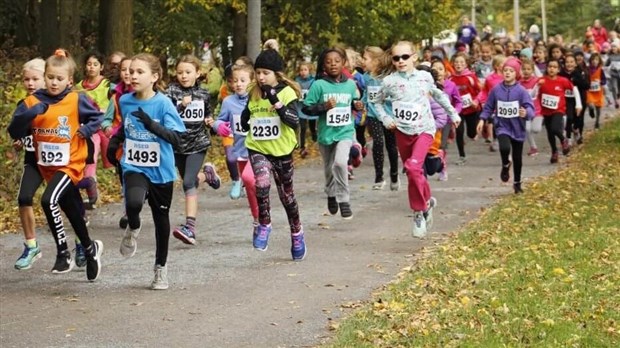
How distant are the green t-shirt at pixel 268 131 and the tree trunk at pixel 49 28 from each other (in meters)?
15.2

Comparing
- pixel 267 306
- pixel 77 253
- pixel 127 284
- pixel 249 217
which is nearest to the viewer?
pixel 267 306

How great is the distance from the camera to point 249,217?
14750 mm

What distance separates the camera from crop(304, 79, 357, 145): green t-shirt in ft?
46.2

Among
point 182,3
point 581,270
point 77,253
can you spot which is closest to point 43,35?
point 182,3

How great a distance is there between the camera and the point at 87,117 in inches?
421

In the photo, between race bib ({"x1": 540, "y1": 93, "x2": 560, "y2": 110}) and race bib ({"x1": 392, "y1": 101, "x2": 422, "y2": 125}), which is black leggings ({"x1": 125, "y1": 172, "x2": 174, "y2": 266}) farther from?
race bib ({"x1": 540, "y1": 93, "x2": 560, "y2": 110})

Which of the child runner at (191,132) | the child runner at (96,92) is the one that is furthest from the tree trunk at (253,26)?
the child runner at (191,132)

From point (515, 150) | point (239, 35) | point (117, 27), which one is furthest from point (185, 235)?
point (239, 35)

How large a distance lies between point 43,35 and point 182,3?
2.71m

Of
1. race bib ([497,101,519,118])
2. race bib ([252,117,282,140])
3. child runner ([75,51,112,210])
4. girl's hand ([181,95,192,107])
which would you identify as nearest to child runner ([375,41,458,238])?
race bib ([252,117,282,140])

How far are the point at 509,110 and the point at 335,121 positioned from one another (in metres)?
3.41

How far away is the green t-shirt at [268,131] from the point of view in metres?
11.6

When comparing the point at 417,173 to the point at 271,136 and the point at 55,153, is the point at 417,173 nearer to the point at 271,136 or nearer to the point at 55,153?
the point at 271,136

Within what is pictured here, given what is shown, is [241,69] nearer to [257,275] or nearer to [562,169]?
[257,275]
